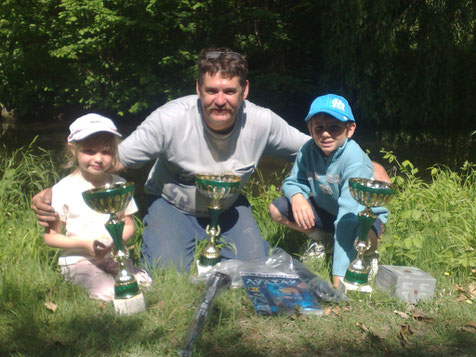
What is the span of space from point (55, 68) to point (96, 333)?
14.1 meters

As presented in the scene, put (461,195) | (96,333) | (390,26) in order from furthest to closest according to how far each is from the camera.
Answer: (390,26) → (461,195) → (96,333)

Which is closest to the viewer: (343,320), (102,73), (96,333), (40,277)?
(96,333)

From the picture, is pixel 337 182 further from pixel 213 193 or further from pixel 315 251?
pixel 213 193

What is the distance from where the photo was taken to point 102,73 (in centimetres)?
1394

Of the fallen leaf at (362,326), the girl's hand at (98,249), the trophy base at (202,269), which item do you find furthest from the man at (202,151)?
the fallen leaf at (362,326)

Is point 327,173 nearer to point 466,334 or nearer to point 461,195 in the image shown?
point 466,334

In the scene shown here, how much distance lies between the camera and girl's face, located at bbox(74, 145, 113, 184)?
2408 mm

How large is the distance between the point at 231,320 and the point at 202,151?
1109 mm

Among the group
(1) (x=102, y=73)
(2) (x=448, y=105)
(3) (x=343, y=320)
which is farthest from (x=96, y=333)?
(1) (x=102, y=73)

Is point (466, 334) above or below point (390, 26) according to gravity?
below

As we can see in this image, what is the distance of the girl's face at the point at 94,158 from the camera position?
241 centimetres

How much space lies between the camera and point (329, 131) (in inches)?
104

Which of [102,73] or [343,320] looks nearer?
[343,320]

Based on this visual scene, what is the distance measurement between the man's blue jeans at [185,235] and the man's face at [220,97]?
2.38ft
